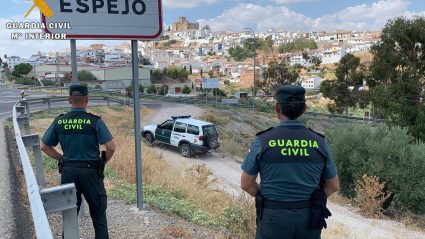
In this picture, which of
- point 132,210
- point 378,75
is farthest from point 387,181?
point 378,75

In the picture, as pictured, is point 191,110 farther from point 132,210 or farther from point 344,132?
point 132,210

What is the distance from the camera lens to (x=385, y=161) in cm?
1169

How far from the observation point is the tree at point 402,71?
22.7 metres

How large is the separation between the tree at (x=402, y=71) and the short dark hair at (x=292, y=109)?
22777mm

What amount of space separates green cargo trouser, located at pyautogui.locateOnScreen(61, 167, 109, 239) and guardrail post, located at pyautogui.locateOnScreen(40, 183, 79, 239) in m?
1.06

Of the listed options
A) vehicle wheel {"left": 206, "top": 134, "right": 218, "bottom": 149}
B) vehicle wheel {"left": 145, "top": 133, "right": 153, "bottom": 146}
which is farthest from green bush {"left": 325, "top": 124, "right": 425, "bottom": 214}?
vehicle wheel {"left": 145, "top": 133, "right": 153, "bottom": 146}

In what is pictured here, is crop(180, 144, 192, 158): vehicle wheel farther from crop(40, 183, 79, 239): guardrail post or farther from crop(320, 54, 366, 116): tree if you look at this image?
crop(320, 54, 366, 116): tree

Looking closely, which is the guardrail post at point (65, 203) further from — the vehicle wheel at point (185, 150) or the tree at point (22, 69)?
the tree at point (22, 69)

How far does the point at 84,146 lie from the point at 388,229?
821 centimetres

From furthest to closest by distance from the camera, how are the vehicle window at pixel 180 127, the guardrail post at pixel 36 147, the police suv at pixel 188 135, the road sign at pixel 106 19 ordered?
the vehicle window at pixel 180 127
the police suv at pixel 188 135
the guardrail post at pixel 36 147
the road sign at pixel 106 19

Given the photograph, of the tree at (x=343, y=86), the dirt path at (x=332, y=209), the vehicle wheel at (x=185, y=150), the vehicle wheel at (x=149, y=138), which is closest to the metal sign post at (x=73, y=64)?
the dirt path at (x=332, y=209)

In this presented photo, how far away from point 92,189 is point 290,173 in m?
1.96

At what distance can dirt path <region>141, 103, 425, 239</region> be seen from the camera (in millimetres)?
7133

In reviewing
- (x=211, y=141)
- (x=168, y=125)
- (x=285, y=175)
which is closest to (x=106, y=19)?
(x=285, y=175)
